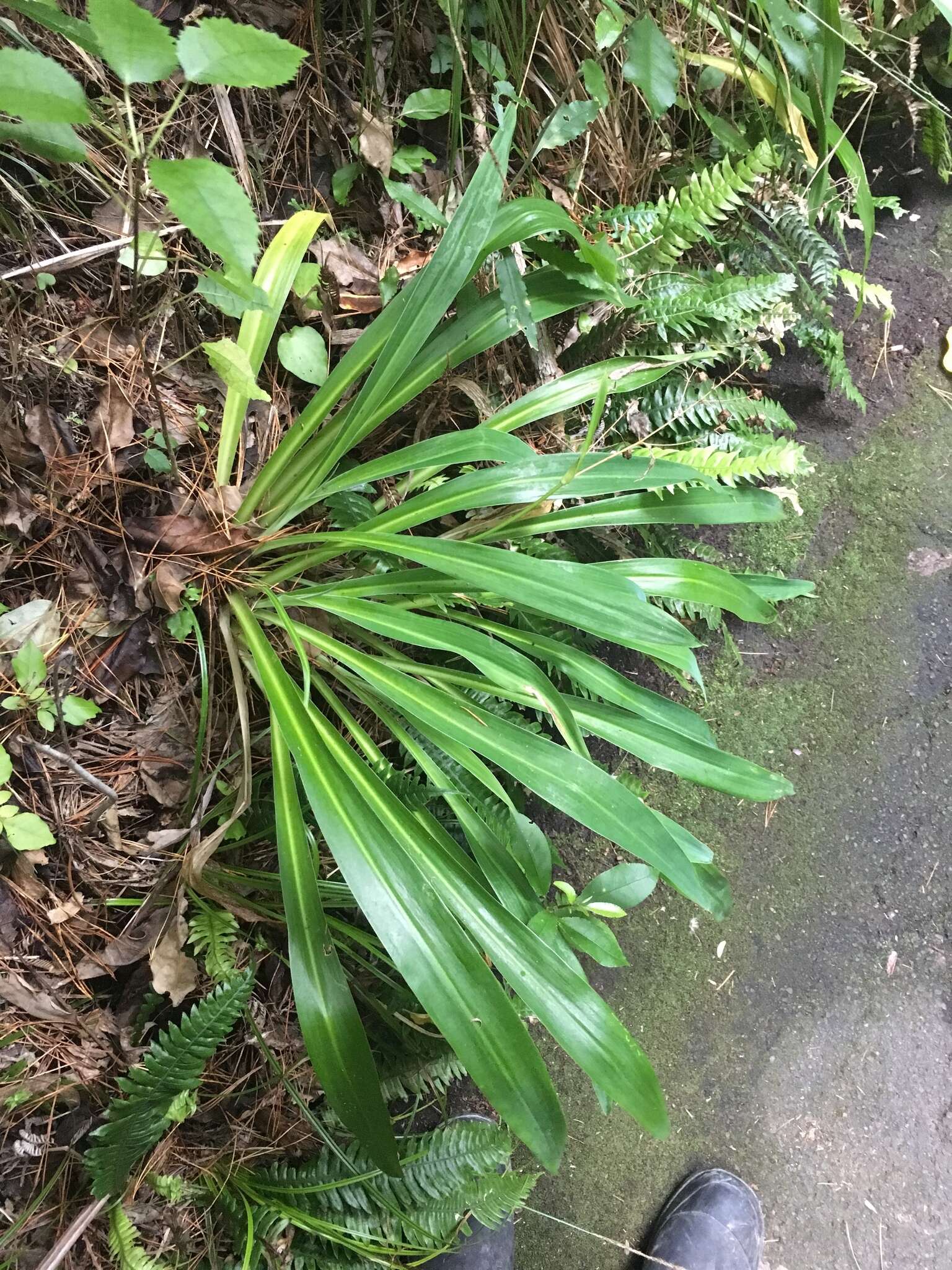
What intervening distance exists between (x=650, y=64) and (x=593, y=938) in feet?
3.43

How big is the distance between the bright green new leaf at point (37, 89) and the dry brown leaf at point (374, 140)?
2.37ft

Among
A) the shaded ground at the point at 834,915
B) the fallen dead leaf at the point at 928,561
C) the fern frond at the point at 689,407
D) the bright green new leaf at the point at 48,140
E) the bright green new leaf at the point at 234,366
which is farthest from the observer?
the fallen dead leaf at the point at 928,561

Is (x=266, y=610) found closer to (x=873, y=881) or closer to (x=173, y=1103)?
(x=173, y=1103)

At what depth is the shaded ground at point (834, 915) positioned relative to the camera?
131 cm

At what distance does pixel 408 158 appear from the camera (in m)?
1.11

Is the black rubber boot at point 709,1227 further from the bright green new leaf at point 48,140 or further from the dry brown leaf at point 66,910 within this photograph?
the bright green new leaf at point 48,140

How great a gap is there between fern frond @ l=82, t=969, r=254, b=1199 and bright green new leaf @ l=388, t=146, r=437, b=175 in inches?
45.7

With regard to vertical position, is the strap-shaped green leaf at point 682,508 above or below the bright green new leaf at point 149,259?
below

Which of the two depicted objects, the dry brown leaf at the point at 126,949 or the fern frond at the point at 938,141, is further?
the fern frond at the point at 938,141

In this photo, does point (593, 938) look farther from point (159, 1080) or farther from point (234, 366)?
point (234, 366)

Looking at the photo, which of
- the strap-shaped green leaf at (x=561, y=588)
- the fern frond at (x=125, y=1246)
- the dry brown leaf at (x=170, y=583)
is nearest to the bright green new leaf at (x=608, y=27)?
the strap-shaped green leaf at (x=561, y=588)

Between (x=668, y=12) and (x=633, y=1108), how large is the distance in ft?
5.24

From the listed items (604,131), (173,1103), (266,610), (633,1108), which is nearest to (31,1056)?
(173,1103)

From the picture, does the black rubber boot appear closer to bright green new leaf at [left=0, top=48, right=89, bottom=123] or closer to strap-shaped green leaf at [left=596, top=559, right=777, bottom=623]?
strap-shaped green leaf at [left=596, top=559, right=777, bottom=623]
